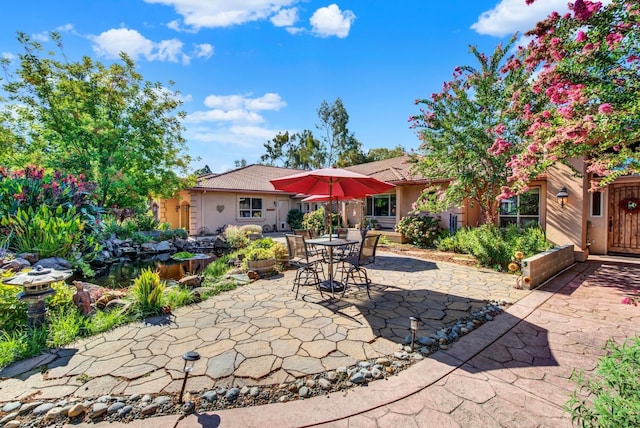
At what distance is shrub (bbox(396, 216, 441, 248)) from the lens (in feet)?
39.0

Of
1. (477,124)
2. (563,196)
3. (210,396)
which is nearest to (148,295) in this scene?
(210,396)

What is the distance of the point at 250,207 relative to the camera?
19.8 m

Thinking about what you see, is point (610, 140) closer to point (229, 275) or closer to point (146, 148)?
point (229, 275)

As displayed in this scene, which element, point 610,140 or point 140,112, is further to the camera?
point 140,112

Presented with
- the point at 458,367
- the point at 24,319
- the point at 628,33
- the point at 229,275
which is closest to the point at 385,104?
the point at 628,33

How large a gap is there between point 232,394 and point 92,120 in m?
15.7

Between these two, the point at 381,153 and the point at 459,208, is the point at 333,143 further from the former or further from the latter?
the point at 459,208

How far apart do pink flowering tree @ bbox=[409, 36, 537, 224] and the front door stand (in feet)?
13.5

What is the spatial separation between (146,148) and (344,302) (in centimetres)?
1498

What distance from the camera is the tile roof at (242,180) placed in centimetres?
1783

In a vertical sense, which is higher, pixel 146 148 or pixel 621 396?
pixel 146 148

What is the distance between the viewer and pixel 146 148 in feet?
49.6

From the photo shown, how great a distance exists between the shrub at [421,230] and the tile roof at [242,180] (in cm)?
805

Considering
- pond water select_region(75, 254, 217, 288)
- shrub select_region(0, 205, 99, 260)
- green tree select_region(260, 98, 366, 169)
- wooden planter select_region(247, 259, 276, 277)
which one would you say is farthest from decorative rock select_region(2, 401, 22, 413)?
green tree select_region(260, 98, 366, 169)
